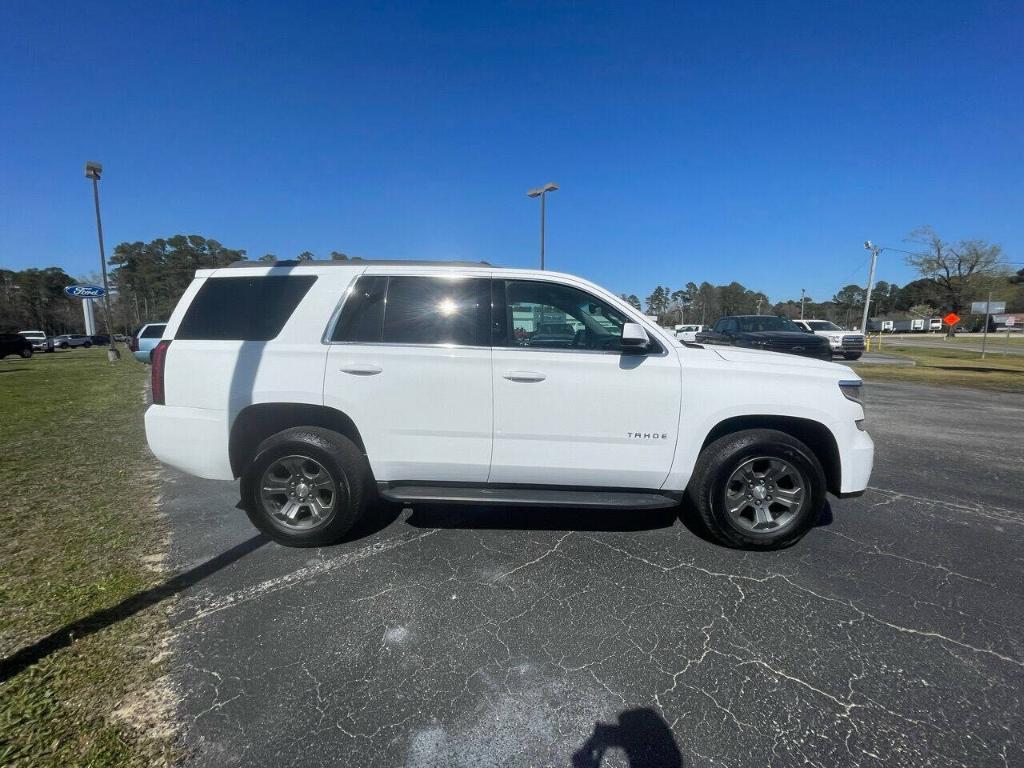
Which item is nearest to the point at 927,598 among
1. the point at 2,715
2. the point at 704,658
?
the point at 704,658

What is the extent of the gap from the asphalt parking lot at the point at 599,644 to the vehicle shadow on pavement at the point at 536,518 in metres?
0.03

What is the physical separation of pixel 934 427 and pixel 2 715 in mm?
10243

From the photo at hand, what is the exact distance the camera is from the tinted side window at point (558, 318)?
335 cm

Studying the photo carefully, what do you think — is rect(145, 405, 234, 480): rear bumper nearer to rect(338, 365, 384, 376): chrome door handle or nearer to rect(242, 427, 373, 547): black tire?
rect(242, 427, 373, 547): black tire

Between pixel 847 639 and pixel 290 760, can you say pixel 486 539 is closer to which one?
pixel 290 760

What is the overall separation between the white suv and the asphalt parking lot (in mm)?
427

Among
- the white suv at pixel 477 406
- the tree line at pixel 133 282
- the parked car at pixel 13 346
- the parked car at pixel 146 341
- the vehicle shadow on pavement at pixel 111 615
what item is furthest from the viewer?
the tree line at pixel 133 282

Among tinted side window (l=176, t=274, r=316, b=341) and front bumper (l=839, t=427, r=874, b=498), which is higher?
tinted side window (l=176, t=274, r=316, b=341)

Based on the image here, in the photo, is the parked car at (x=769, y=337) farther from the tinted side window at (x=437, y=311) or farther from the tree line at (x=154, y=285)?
the tree line at (x=154, y=285)

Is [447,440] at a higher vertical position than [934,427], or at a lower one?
higher

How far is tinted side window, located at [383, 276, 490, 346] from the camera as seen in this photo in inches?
131

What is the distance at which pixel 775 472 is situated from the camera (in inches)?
129

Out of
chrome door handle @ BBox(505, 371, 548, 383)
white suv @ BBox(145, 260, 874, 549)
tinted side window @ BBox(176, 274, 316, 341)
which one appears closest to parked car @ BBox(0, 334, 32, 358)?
Result: tinted side window @ BBox(176, 274, 316, 341)

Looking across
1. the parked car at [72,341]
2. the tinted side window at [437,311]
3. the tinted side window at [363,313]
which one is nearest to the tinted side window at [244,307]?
the tinted side window at [363,313]
